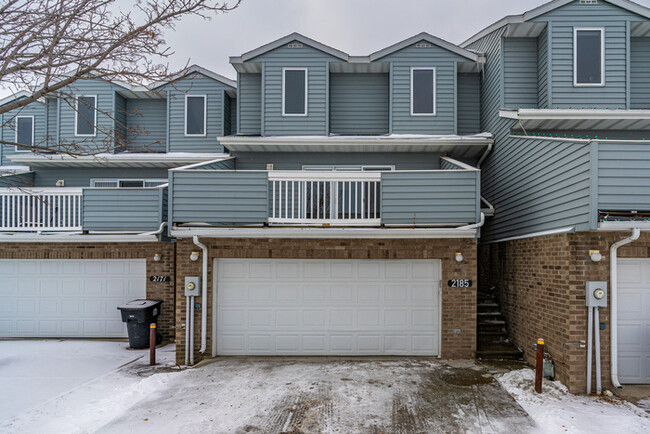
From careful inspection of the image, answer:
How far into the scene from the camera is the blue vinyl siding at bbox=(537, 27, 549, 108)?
29.4 feet

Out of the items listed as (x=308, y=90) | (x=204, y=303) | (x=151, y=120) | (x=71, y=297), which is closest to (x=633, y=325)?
(x=204, y=303)

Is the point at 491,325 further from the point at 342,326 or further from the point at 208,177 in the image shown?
the point at 208,177

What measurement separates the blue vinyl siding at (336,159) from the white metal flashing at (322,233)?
3139mm

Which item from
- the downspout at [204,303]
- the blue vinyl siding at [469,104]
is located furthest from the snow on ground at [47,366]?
the blue vinyl siding at [469,104]

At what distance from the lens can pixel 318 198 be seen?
7656mm

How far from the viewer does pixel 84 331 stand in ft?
31.4

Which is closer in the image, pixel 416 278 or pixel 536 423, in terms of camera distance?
pixel 536 423

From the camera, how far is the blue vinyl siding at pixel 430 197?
7.23 meters

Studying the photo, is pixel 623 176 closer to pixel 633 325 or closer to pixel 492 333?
pixel 633 325

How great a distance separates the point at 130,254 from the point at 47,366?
2912mm

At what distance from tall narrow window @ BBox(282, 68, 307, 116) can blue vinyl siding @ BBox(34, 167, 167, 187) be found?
165 inches

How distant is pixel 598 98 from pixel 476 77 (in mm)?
2994

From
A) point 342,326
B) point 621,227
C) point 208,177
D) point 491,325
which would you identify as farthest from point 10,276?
point 621,227

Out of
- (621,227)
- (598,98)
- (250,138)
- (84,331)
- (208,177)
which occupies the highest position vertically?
(598,98)
